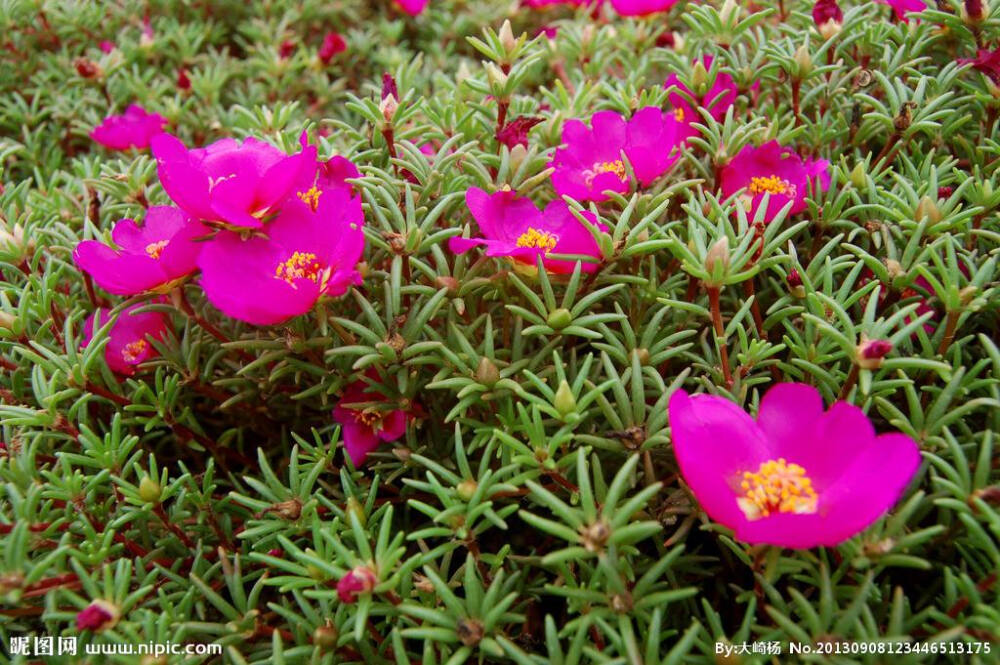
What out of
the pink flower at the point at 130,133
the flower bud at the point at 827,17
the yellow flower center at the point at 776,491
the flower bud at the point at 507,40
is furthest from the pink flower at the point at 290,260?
the flower bud at the point at 827,17

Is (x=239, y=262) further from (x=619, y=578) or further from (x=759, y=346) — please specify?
(x=759, y=346)

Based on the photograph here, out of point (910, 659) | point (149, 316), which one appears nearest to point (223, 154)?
point (149, 316)

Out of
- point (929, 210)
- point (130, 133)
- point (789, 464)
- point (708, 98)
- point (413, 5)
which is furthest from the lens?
point (413, 5)

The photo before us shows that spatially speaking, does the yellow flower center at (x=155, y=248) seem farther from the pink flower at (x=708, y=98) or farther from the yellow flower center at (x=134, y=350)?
the pink flower at (x=708, y=98)

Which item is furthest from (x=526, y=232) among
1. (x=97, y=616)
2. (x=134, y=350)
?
(x=97, y=616)

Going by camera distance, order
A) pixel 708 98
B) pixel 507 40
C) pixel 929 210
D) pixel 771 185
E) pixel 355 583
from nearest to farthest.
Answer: pixel 355 583 → pixel 929 210 → pixel 771 185 → pixel 507 40 → pixel 708 98

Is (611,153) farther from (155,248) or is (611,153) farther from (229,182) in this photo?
(155,248)
